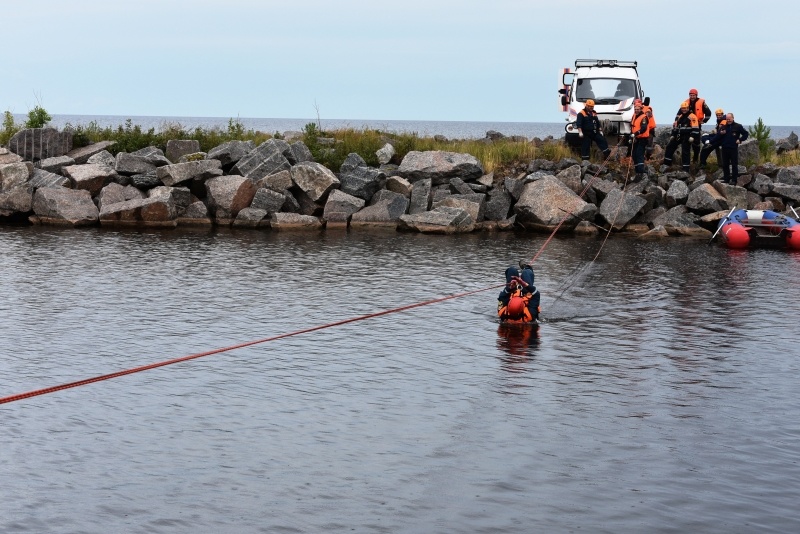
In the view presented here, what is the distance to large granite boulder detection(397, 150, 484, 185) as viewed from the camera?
3522 centimetres

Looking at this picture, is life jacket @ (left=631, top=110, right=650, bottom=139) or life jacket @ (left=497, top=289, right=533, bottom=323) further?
life jacket @ (left=631, top=110, right=650, bottom=139)

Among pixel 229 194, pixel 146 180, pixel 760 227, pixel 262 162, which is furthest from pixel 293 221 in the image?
pixel 760 227

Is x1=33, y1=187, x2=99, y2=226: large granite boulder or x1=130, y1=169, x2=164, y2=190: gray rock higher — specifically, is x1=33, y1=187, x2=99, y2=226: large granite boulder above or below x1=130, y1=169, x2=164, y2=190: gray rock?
below

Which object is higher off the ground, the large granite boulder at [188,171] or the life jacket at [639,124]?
the life jacket at [639,124]

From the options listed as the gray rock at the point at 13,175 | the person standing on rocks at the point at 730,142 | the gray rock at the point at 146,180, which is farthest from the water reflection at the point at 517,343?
the gray rock at the point at 13,175

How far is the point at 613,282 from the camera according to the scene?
76.7 feet

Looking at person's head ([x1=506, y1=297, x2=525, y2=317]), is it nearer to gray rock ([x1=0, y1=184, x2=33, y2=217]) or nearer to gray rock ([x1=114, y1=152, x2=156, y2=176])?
gray rock ([x1=114, y1=152, x2=156, y2=176])

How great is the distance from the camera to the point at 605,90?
35.9m

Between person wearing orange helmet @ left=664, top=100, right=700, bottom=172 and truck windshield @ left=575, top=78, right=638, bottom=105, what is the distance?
6.94 feet

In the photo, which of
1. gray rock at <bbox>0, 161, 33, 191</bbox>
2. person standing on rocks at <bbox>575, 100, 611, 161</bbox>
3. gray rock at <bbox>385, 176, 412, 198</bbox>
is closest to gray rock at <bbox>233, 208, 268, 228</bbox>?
gray rock at <bbox>385, 176, 412, 198</bbox>

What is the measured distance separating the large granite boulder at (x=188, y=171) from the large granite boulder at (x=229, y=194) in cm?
34

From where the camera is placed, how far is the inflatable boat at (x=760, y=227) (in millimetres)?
29984

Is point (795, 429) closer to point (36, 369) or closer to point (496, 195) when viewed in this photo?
point (36, 369)

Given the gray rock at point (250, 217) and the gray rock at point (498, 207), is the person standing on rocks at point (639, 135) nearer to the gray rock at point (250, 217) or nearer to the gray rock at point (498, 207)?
the gray rock at point (498, 207)
